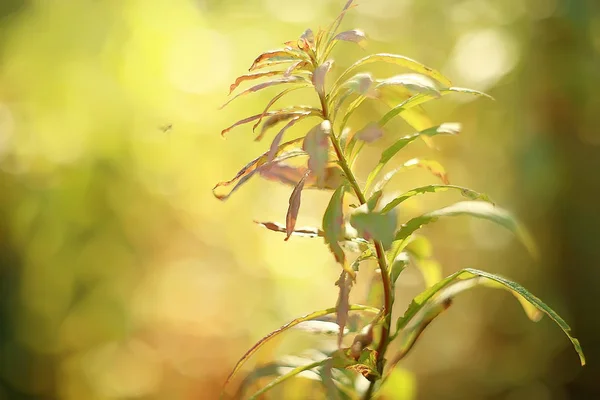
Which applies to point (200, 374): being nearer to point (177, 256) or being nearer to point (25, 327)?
point (177, 256)

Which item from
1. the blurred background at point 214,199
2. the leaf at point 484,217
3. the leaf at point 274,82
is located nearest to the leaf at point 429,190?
the leaf at point 484,217

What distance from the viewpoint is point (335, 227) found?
0.38 metres

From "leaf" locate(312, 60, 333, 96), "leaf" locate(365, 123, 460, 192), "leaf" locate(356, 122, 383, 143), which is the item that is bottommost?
"leaf" locate(365, 123, 460, 192)

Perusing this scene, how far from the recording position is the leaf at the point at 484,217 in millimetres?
375

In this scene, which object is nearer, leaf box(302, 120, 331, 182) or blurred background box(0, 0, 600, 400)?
leaf box(302, 120, 331, 182)

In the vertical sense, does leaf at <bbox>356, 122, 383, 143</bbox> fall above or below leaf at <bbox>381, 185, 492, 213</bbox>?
above

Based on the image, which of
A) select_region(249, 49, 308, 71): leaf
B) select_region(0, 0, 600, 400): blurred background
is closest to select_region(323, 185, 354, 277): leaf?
select_region(249, 49, 308, 71): leaf

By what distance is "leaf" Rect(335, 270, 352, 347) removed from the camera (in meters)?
0.38

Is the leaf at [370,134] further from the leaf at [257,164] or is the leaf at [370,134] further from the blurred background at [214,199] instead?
the blurred background at [214,199]

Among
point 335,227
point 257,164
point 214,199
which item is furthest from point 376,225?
point 214,199

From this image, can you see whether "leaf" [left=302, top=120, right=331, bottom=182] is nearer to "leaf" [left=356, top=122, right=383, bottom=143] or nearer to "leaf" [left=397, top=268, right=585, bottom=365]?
"leaf" [left=356, top=122, right=383, bottom=143]

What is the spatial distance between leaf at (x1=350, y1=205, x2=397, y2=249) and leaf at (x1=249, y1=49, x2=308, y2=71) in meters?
0.14

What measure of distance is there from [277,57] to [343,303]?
191mm

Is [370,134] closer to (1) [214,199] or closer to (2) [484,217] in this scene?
(2) [484,217]
